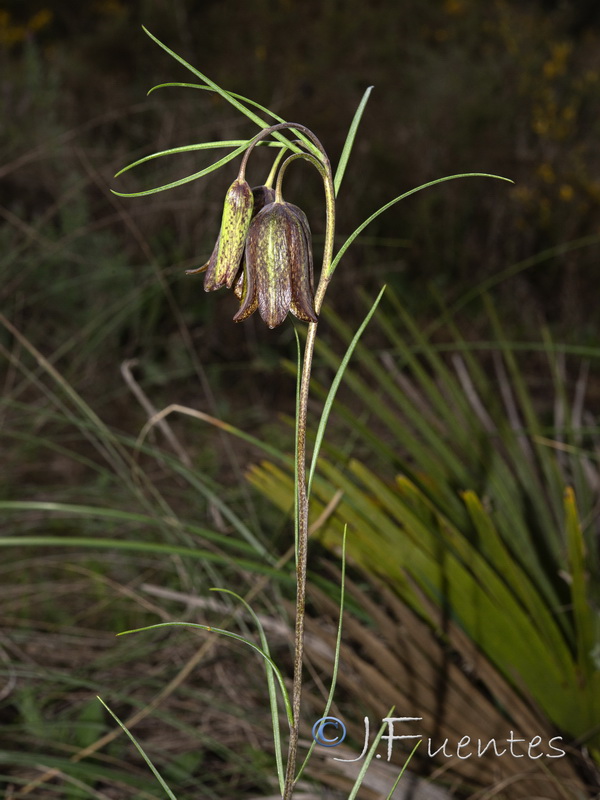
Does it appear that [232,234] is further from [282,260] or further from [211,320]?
[211,320]

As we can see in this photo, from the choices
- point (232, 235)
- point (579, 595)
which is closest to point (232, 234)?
point (232, 235)

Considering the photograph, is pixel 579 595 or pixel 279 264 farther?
pixel 579 595

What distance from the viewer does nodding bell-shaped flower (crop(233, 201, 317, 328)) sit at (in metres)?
0.52

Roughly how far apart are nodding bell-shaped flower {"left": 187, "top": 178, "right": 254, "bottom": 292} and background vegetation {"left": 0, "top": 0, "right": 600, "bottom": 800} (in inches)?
14.0

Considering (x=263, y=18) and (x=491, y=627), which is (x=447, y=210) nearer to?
(x=263, y=18)

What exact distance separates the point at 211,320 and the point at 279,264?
88.0 inches

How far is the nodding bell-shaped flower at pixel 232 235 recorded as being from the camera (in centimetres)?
51

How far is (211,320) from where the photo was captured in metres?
2.74

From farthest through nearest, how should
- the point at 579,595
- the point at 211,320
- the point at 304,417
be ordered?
the point at 211,320 < the point at 579,595 < the point at 304,417

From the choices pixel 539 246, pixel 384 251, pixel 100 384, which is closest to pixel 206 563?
pixel 100 384

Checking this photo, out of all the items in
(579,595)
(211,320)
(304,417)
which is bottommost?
(211,320)

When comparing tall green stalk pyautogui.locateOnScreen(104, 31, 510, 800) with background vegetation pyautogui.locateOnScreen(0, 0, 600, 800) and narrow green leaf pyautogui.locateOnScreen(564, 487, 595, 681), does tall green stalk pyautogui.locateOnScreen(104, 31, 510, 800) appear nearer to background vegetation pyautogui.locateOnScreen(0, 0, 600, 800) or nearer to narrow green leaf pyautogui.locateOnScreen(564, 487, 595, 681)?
background vegetation pyautogui.locateOnScreen(0, 0, 600, 800)

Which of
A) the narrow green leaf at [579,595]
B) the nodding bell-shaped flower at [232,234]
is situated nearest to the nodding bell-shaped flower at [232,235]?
the nodding bell-shaped flower at [232,234]

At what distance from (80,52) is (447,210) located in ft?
8.12
